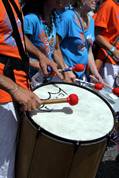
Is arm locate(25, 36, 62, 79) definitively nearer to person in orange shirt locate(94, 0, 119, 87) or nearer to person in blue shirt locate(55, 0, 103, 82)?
person in blue shirt locate(55, 0, 103, 82)

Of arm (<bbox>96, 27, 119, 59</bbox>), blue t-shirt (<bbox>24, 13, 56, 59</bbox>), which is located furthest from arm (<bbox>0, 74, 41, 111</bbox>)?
arm (<bbox>96, 27, 119, 59</bbox>)

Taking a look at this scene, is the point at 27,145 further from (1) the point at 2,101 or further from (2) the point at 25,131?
(1) the point at 2,101

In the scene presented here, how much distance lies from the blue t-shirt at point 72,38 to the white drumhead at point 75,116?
2.68 feet

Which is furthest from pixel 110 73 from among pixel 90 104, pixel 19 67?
pixel 19 67

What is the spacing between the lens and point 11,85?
2199mm

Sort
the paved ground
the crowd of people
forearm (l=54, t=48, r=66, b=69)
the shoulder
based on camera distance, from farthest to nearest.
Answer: the paved ground
the shoulder
forearm (l=54, t=48, r=66, b=69)
the crowd of people

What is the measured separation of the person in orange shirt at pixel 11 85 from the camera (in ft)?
7.23

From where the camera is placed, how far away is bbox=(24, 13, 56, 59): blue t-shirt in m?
3.02

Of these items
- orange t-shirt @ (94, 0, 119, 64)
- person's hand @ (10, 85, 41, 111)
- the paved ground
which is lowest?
the paved ground

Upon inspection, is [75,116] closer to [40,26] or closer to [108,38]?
[40,26]

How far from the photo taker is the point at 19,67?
7.94 ft

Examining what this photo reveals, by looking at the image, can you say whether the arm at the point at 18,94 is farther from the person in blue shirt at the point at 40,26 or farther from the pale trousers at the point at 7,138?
the person in blue shirt at the point at 40,26

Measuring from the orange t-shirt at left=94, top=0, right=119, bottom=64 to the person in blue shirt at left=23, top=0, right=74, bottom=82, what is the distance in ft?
3.59

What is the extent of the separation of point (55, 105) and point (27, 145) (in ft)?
0.86
